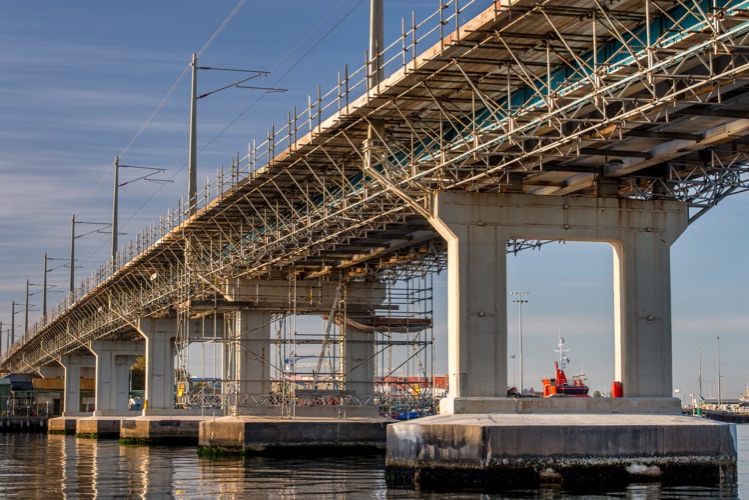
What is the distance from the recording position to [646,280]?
125ft

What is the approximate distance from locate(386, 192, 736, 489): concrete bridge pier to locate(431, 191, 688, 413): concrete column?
31 mm

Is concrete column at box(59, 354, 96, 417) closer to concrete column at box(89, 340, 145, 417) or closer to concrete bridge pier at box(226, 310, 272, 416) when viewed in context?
concrete column at box(89, 340, 145, 417)

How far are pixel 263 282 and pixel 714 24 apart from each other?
43230 mm

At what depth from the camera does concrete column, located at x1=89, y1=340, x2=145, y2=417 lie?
10469 cm

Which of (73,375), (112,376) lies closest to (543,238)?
(112,376)

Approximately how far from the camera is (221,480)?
4119cm

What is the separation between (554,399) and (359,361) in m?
28.4

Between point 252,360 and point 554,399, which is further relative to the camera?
point 252,360

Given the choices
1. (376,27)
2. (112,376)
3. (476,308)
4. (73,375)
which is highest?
(376,27)

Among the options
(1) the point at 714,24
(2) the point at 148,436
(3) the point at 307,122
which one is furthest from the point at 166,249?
(1) the point at 714,24

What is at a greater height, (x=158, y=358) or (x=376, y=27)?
(x=376, y=27)

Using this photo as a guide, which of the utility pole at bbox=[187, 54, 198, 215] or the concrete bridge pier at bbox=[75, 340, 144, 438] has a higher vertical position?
the utility pole at bbox=[187, 54, 198, 215]

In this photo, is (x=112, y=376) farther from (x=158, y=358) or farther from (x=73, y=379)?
(x=73, y=379)

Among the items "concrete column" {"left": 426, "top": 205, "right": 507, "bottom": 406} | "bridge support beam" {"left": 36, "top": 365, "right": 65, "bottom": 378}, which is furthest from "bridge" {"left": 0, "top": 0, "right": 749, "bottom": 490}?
"bridge support beam" {"left": 36, "top": 365, "right": 65, "bottom": 378}
